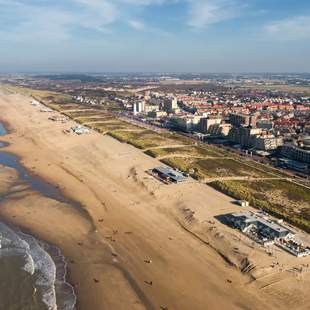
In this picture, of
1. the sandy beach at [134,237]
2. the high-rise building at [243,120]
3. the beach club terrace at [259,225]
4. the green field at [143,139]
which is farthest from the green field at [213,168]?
the high-rise building at [243,120]

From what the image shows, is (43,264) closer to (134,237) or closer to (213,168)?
(134,237)

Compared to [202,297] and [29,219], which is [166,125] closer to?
[29,219]

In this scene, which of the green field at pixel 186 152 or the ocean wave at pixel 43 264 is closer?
the ocean wave at pixel 43 264

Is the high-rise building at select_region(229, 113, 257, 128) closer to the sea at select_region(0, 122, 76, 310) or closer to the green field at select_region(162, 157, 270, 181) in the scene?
the green field at select_region(162, 157, 270, 181)

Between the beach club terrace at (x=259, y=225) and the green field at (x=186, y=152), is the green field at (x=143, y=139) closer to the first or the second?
the green field at (x=186, y=152)

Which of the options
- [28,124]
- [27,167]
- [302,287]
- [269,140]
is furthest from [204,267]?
[28,124]

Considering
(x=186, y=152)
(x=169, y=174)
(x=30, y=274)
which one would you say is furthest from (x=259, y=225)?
(x=186, y=152)

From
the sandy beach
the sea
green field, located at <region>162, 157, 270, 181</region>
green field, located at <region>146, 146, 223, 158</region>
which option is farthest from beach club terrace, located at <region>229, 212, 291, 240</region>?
green field, located at <region>146, 146, 223, 158</region>
